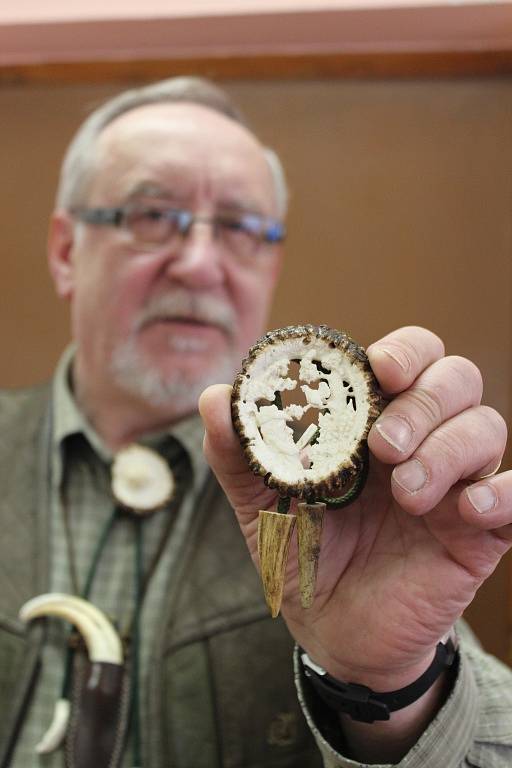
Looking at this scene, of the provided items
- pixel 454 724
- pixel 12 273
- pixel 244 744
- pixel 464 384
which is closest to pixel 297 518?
pixel 464 384

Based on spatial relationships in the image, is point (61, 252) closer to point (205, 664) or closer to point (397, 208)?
point (397, 208)

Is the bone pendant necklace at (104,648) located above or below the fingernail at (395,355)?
below

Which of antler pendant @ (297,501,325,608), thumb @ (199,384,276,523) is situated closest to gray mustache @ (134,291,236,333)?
thumb @ (199,384,276,523)

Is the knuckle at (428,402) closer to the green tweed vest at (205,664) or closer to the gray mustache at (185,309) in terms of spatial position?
the green tweed vest at (205,664)

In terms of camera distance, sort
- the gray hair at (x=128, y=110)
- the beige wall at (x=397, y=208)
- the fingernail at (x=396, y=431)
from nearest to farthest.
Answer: the fingernail at (x=396, y=431), the beige wall at (x=397, y=208), the gray hair at (x=128, y=110)

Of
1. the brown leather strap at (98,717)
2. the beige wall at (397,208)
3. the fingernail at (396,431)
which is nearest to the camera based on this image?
the fingernail at (396,431)

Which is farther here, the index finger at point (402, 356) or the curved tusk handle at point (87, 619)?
the curved tusk handle at point (87, 619)

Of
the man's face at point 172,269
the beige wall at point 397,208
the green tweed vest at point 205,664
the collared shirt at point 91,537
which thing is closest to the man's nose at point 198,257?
the man's face at point 172,269

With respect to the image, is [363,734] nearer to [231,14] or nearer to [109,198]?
[109,198]
